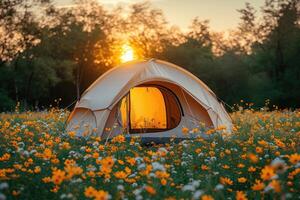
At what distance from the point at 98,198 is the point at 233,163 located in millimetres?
3716

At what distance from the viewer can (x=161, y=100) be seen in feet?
44.4

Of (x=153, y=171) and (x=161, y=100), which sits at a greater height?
(x=161, y=100)

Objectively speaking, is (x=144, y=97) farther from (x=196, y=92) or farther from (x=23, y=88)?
(x=23, y=88)

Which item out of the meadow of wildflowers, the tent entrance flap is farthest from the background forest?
the meadow of wildflowers

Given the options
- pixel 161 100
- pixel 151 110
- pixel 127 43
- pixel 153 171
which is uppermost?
Result: pixel 127 43

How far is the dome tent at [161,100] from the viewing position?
11.1m

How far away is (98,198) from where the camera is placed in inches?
134

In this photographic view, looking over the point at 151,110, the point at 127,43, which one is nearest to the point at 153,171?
the point at 151,110

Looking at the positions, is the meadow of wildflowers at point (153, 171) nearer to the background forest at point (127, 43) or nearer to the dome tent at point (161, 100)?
the dome tent at point (161, 100)

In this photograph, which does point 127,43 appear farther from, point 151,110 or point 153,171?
point 153,171

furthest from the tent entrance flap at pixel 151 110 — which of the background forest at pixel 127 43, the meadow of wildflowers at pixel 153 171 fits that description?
the background forest at pixel 127 43

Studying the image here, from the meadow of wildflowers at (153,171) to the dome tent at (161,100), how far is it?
5.15 ft

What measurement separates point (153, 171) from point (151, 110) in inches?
343

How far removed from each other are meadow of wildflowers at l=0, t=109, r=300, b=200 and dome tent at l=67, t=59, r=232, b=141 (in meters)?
1.57
